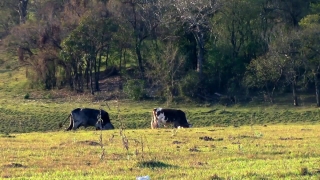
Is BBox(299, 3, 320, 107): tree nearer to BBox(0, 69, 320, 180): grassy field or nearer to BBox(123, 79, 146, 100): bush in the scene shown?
BBox(123, 79, 146, 100): bush

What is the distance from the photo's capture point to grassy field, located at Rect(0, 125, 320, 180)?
13.0 m

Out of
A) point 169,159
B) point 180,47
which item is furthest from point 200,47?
point 169,159

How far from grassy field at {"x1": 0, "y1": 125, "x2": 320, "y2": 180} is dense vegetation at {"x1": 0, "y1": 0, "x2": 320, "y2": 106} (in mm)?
25697

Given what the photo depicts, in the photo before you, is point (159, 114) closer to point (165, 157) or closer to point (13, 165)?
point (165, 157)

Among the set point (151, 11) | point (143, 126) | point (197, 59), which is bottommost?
point (143, 126)

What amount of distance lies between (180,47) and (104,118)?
21.4 metres

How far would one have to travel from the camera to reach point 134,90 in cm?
A: 4719

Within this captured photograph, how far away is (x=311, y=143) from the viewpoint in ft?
64.3

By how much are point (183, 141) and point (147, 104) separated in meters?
25.6

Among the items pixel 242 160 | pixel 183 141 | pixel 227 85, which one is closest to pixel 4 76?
pixel 227 85

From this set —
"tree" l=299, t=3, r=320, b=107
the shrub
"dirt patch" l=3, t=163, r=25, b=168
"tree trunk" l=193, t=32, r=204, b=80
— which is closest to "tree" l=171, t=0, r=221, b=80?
"tree trunk" l=193, t=32, r=204, b=80

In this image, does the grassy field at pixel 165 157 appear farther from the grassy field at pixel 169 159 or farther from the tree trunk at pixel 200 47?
the tree trunk at pixel 200 47

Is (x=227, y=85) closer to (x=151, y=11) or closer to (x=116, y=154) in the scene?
(x=151, y=11)

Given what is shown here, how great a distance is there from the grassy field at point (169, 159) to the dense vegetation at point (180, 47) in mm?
25697
